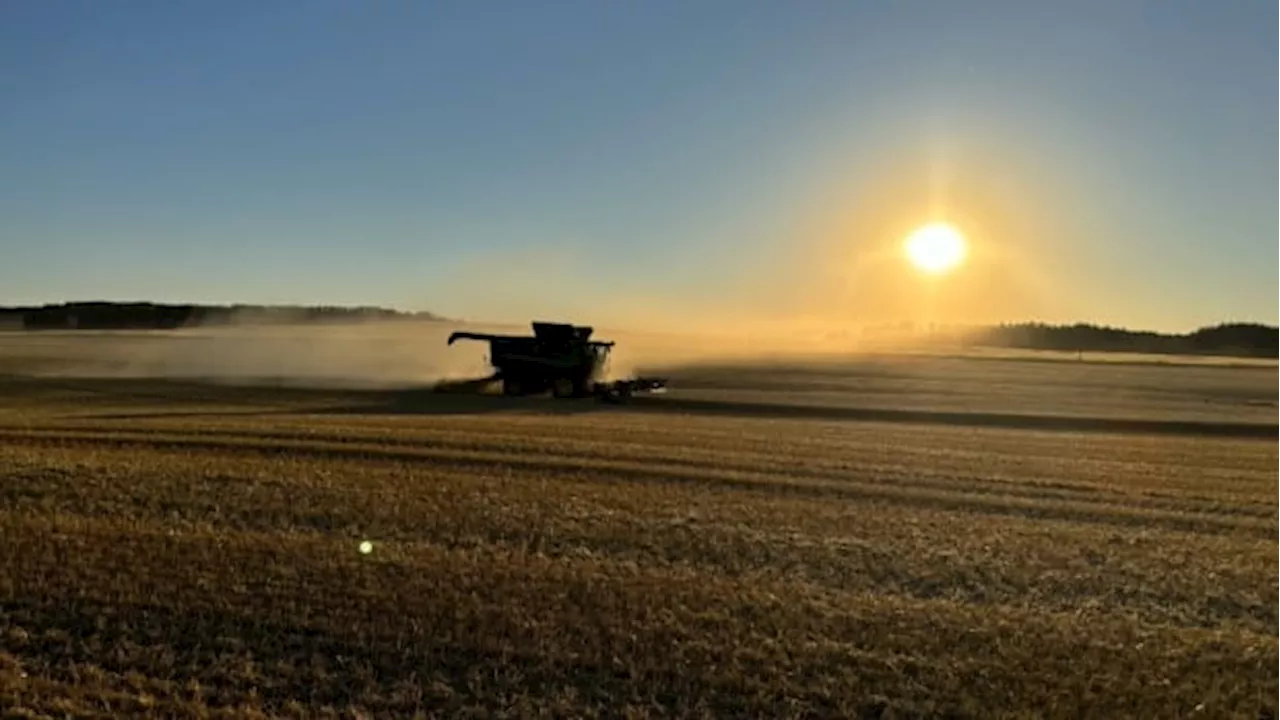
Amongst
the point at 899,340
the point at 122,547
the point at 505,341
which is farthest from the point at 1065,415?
the point at 899,340

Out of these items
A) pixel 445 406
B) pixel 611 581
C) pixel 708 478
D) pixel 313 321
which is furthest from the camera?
pixel 313 321

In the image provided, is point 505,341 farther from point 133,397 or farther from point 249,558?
point 249,558

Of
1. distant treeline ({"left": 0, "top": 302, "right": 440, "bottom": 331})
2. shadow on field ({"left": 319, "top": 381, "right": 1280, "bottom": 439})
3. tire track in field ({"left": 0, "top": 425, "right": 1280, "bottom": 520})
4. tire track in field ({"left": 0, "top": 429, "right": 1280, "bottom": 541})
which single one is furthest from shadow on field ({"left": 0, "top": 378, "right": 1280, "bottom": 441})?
distant treeline ({"left": 0, "top": 302, "right": 440, "bottom": 331})

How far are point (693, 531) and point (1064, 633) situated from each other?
5000 mm

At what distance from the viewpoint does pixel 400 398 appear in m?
39.0

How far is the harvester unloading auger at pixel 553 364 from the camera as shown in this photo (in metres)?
41.8

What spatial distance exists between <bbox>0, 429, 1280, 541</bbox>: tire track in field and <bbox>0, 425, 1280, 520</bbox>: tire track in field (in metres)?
0.27

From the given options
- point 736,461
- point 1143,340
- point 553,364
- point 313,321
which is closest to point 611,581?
point 736,461

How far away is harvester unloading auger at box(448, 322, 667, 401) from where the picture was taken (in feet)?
137

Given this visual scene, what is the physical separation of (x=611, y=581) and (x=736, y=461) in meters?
10.6

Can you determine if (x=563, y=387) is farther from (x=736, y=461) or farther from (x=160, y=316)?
(x=160, y=316)

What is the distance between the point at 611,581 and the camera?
11391 mm

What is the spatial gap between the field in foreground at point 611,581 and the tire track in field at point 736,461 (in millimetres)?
126

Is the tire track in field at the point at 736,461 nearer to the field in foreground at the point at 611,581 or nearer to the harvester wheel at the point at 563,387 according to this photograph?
the field in foreground at the point at 611,581
